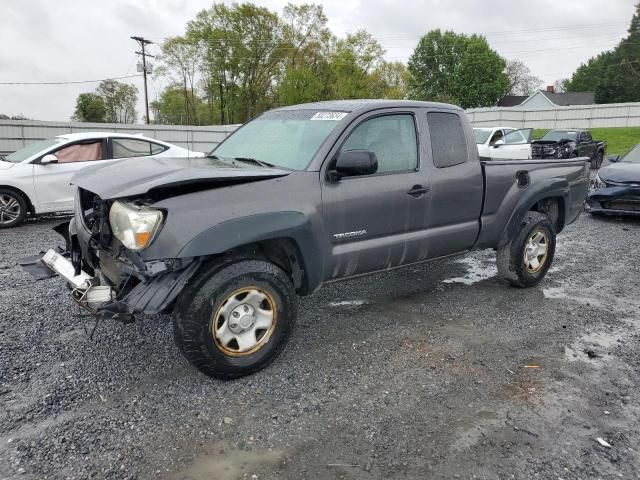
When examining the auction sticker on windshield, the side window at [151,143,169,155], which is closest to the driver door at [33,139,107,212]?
the side window at [151,143,169,155]

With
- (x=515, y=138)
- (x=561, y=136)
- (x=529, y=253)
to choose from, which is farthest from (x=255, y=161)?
(x=561, y=136)

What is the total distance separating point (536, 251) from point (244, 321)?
356 cm

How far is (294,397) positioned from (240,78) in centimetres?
5233

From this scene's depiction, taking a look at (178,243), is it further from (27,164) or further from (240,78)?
(240,78)

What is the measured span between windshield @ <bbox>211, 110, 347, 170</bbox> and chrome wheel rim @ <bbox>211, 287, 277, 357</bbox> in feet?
3.36

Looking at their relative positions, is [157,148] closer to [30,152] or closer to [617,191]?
[30,152]

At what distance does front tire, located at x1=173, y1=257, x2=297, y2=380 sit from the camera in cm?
301

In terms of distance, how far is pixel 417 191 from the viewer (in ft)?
13.3

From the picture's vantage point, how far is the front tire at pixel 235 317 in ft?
9.88

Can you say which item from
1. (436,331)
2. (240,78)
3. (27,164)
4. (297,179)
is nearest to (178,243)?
(297,179)

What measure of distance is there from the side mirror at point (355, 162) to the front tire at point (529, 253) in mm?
2313

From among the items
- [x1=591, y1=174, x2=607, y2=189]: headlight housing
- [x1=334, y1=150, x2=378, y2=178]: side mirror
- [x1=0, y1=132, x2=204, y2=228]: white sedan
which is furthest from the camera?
[x1=591, y1=174, x2=607, y2=189]: headlight housing

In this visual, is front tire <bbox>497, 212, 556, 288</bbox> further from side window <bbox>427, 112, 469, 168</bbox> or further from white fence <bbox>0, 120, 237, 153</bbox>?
white fence <bbox>0, 120, 237, 153</bbox>

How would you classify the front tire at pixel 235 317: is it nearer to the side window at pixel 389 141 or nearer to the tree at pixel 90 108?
the side window at pixel 389 141
